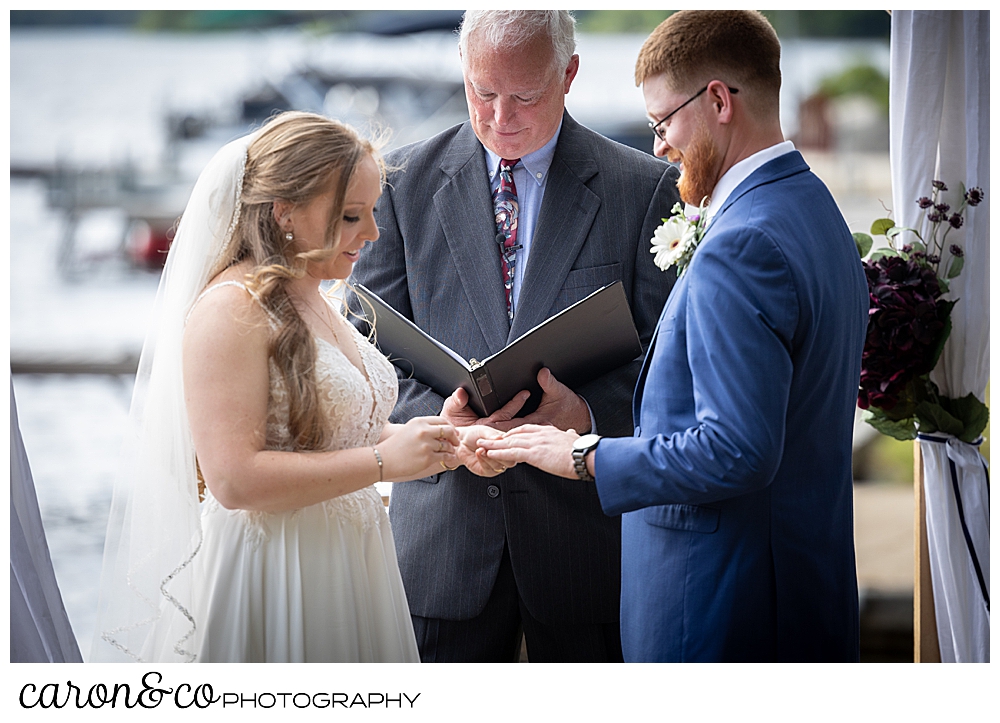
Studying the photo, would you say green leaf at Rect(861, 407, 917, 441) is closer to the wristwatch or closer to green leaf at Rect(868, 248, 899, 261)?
green leaf at Rect(868, 248, 899, 261)

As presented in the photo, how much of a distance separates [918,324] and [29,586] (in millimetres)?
2053

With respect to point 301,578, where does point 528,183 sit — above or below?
above

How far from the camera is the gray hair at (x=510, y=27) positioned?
1.88 meters

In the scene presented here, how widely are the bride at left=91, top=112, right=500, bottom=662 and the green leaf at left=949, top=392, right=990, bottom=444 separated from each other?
4.21 feet

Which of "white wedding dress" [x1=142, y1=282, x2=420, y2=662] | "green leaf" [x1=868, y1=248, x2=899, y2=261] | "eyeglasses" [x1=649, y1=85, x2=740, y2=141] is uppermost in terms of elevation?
"eyeglasses" [x1=649, y1=85, x2=740, y2=141]

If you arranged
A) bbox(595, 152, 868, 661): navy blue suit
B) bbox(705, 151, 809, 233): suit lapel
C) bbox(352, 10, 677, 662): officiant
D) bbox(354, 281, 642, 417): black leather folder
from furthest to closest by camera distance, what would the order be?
1. bbox(352, 10, 677, 662): officiant
2. bbox(354, 281, 642, 417): black leather folder
3. bbox(705, 151, 809, 233): suit lapel
4. bbox(595, 152, 868, 661): navy blue suit

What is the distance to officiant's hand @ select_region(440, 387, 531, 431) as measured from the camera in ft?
5.85

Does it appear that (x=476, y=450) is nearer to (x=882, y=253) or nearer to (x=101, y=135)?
(x=882, y=253)

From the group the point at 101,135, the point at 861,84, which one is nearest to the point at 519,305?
the point at 861,84

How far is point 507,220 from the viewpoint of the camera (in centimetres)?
202

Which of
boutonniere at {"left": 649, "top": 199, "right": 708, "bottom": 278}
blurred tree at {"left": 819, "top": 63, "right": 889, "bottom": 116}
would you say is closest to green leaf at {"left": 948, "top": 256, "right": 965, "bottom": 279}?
boutonniere at {"left": 649, "top": 199, "right": 708, "bottom": 278}

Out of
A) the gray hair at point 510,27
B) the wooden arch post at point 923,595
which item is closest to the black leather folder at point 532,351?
the gray hair at point 510,27

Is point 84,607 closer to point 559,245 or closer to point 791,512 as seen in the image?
point 559,245

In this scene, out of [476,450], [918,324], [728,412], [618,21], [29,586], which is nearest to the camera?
[728,412]
